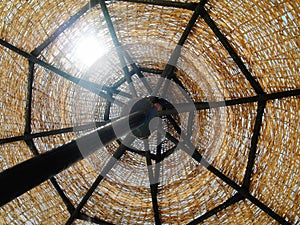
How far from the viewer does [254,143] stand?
3.48 metres

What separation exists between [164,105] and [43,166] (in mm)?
2826

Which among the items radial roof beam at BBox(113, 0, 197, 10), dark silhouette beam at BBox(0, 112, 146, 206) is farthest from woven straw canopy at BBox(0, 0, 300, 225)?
dark silhouette beam at BBox(0, 112, 146, 206)

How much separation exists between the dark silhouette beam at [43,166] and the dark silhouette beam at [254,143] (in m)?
1.85

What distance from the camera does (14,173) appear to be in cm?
131

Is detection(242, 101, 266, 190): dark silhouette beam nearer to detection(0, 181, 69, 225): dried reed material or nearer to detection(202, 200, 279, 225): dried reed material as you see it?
detection(202, 200, 279, 225): dried reed material

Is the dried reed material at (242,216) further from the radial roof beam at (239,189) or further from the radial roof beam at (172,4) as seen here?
the radial roof beam at (172,4)

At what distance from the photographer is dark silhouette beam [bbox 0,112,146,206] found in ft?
4.19

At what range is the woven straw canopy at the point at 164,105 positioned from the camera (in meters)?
3.22

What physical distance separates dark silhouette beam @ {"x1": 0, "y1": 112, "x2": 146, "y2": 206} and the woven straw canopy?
1.64 meters

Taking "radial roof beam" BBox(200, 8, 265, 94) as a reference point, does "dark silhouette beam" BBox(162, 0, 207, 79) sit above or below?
above

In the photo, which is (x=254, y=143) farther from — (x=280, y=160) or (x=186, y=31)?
(x=186, y=31)

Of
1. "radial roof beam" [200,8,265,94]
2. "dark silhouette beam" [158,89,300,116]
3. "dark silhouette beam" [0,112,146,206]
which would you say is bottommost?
"dark silhouette beam" [0,112,146,206]

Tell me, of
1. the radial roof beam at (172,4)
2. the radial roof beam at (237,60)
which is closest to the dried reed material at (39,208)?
the radial roof beam at (172,4)

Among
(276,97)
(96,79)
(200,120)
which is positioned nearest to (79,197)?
(96,79)
